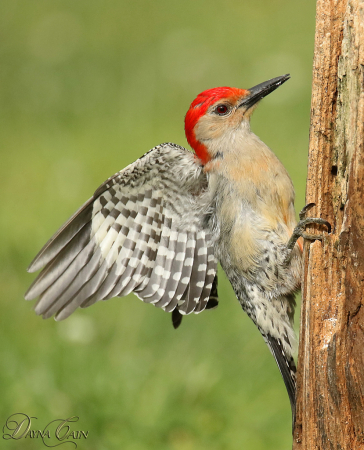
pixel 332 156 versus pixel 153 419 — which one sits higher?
pixel 332 156

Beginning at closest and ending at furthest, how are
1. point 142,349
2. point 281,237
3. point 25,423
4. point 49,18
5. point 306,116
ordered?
point 281,237
point 25,423
point 142,349
point 306,116
point 49,18

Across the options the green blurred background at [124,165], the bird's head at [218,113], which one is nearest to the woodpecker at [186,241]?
the bird's head at [218,113]

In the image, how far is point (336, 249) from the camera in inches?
126

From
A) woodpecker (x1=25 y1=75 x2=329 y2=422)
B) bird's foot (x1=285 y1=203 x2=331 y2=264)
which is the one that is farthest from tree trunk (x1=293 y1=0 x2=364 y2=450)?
woodpecker (x1=25 y1=75 x2=329 y2=422)

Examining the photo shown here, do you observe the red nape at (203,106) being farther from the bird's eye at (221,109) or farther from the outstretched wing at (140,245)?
the outstretched wing at (140,245)

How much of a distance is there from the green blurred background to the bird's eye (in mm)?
2281

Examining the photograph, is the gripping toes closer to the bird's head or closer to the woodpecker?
the woodpecker

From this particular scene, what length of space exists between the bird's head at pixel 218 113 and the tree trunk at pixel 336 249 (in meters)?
1.61

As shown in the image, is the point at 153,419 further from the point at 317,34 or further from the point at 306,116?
the point at 306,116

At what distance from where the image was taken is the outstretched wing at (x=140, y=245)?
4438mm

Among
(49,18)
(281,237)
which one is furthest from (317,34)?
(49,18)

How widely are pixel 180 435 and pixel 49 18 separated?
9.85 metres

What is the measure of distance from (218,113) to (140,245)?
4.03ft

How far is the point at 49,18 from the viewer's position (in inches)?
499
